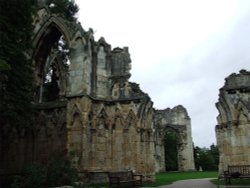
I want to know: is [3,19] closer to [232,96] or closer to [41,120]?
[41,120]

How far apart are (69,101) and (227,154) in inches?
261

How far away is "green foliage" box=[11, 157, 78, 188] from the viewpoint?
10.4 meters

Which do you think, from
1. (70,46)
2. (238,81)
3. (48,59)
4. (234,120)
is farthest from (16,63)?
(238,81)

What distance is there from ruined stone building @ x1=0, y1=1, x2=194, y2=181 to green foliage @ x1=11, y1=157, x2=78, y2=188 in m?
1.45

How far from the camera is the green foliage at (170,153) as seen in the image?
4877cm

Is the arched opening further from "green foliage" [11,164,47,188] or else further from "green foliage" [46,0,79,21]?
"green foliage" [11,164,47,188]

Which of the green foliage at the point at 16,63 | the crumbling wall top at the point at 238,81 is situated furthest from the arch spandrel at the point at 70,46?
the crumbling wall top at the point at 238,81

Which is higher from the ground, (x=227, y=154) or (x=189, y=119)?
(x=189, y=119)

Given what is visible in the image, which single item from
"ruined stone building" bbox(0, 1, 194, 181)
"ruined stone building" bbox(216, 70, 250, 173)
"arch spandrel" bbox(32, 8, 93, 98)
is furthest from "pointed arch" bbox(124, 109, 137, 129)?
"ruined stone building" bbox(216, 70, 250, 173)

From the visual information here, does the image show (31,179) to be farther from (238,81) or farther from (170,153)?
(170,153)

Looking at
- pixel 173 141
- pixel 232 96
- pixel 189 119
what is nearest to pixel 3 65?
pixel 232 96

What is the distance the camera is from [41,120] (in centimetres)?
1509

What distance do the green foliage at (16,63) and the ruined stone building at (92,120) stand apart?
6.39 ft

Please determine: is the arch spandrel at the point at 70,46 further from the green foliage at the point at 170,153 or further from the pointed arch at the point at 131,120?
the green foliage at the point at 170,153
